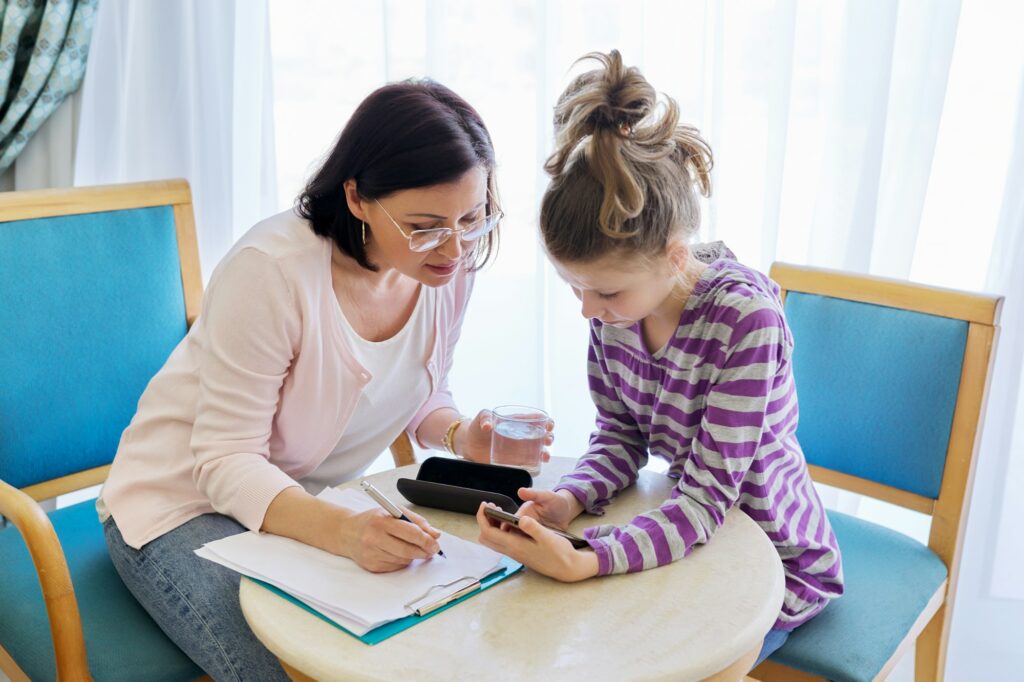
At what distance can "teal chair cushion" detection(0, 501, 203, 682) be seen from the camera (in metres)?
1.49

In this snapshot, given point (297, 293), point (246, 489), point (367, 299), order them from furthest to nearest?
point (367, 299) → point (297, 293) → point (246, 489)

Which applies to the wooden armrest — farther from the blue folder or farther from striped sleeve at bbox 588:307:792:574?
striped sleeve at bbox 588:307:792:574

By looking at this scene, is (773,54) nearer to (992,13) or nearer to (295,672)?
(992,13)

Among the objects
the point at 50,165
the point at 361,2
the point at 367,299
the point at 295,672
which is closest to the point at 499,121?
the point at 361,2

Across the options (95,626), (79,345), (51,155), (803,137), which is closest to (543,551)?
(95,626)

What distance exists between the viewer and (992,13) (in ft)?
6.28

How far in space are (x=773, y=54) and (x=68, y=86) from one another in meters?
1.83

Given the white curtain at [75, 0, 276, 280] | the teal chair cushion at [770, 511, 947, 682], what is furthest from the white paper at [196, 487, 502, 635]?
the white curtain at [75, 0, 276, 280]

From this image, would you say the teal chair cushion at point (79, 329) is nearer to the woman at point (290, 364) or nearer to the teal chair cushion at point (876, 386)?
the woman at point (290, 364)

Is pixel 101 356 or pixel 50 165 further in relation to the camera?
pixel 50 165

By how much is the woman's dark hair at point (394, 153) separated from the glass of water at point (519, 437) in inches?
14.3

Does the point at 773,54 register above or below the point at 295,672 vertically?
above

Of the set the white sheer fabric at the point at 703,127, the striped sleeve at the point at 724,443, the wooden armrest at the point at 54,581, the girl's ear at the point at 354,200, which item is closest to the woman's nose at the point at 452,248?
the girl's ear at the point at 354,200

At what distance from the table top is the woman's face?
Answer: 21.6 inches
